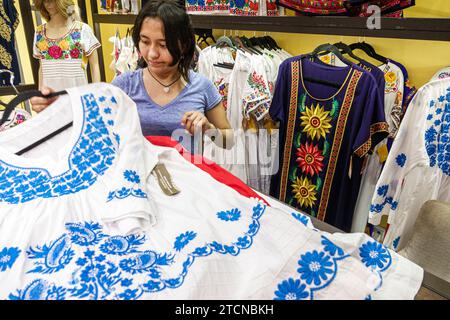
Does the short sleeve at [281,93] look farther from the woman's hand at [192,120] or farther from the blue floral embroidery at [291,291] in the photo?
the blue floral embroidery at [291,291]

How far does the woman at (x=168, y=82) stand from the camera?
3.58 feet

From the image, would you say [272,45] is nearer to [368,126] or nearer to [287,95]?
[287,95]

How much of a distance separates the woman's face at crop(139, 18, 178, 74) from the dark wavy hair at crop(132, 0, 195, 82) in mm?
14

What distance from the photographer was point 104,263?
24.5 inches

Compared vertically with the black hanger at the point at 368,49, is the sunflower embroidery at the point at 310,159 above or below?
below

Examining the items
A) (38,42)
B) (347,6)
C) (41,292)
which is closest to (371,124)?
(347,6)

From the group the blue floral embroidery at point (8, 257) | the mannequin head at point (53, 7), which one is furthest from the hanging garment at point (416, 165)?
the mannequin head at point (53, 7)

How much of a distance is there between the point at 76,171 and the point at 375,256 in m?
0.67

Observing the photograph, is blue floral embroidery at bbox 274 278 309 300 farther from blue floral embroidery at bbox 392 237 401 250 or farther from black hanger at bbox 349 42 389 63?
black hanger at bbox 349 42 389 63

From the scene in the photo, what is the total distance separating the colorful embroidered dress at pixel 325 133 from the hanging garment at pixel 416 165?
93mm

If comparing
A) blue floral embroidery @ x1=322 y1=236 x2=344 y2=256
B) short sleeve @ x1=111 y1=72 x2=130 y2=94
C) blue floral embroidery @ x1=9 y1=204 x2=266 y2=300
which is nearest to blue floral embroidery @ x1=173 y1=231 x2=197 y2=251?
blue floral embroidery @ x1=9 y1=204 x2=266 y2=300

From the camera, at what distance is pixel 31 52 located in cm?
211

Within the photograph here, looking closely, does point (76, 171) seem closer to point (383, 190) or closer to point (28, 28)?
point (383, 190)

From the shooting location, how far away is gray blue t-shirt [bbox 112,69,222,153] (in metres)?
1.19
